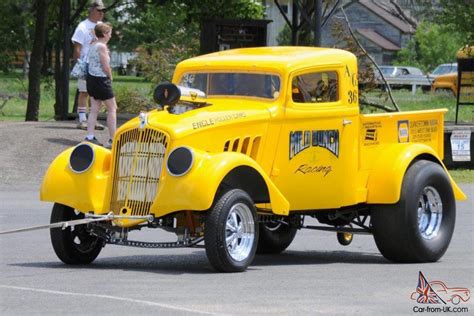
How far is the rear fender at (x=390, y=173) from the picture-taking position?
10695 millimetres

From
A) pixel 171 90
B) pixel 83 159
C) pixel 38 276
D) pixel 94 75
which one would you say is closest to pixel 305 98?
pixel 171 90

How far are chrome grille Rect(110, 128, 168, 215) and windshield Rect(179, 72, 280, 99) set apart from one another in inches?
48.6

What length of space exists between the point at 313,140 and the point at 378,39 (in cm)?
9615

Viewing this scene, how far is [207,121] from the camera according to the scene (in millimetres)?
9766

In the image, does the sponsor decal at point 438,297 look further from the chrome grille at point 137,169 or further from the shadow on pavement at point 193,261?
the chrome grille at point 137,169

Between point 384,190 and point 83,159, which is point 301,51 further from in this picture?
point 83,159

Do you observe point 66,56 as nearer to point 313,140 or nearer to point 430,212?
point 430,212

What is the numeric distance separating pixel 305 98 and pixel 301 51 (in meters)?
0.62

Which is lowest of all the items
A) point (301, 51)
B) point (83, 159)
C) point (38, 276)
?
point (38, 276)

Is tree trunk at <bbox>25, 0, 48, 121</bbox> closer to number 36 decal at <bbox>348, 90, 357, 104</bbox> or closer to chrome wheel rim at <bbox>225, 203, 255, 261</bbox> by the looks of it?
number 36 decal at <bbox>348, 90, 357, 104</bbox>

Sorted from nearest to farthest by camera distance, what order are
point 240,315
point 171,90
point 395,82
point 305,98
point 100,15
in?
point 240,315, point 171,90, point 305,98, point 100,15, point 395,82

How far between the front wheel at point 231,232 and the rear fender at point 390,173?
61.7 inches

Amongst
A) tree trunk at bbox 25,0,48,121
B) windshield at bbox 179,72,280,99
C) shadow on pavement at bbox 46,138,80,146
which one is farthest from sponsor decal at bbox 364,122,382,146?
tree trunk at bbox 25,0,48,121

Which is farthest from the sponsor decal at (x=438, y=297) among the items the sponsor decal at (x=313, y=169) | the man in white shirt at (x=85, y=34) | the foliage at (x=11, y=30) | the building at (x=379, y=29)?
the building at (x=379, y=29)
